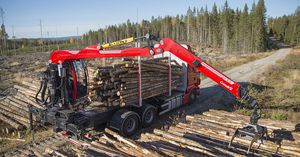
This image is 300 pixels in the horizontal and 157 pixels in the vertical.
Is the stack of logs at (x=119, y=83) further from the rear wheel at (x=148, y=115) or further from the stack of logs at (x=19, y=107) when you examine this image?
the stack of logs at (x=19, y=107)

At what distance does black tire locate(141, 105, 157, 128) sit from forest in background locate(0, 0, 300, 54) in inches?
2018

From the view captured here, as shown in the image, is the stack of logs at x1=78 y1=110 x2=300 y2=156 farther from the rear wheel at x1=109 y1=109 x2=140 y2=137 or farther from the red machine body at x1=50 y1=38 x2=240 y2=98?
the rear wheel at x1=109 y1=109 x2=140 y2=137

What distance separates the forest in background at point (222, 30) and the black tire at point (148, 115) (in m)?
51.3

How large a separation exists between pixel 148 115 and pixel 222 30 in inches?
2843

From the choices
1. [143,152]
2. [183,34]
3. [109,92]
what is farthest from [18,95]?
[183,34]

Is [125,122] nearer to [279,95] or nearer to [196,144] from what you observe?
[196,144]

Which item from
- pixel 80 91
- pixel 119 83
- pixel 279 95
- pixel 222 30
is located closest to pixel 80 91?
pixel 80 91

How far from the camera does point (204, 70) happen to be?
7887 mm

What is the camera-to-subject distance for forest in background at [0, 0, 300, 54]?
69.2 meters

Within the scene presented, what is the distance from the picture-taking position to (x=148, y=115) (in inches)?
450

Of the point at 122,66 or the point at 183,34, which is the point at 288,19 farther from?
the point at 122,66

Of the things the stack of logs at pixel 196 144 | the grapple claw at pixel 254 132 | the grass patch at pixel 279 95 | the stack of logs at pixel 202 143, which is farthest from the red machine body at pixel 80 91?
the grass patch at pixel 279 95

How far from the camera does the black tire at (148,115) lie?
433 inches

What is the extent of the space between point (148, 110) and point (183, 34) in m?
93.8
